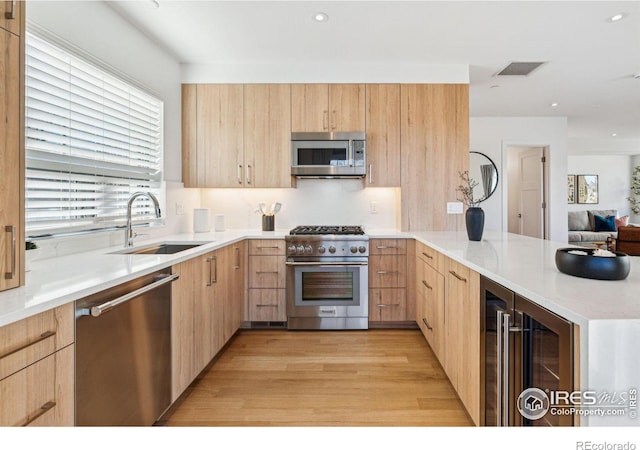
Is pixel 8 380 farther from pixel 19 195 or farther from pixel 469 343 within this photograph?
pixel 469 343

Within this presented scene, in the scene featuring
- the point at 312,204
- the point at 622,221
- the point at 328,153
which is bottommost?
the point at 622,221

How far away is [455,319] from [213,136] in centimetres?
282

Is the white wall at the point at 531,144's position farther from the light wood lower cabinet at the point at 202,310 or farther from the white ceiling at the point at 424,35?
the light wood lower cabinet at the point at 202,310

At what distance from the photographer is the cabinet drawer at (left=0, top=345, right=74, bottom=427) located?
0.98m

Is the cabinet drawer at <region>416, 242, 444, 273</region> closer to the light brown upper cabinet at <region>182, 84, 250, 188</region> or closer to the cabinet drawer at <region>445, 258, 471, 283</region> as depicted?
the cabinet drawer at <region>445, 258, 471, 283</region>

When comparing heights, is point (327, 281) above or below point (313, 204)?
below

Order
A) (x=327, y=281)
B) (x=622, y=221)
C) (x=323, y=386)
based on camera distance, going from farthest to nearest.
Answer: (x=622, y=221)
(x=327, y=281)
(x=323, y=386)

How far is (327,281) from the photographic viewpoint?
3.29 m

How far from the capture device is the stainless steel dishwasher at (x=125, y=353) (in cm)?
129

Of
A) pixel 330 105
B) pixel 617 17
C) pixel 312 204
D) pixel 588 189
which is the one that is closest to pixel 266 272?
pixel 312 204

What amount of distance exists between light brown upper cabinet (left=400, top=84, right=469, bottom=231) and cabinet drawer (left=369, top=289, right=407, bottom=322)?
2.32 ft

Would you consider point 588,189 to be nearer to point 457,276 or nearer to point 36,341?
point 457,276

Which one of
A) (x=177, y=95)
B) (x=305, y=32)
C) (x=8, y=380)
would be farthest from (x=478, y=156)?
(x=8, y=380)

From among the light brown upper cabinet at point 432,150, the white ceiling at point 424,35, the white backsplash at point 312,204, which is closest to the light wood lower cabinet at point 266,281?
the white backsplash at point 312,204
